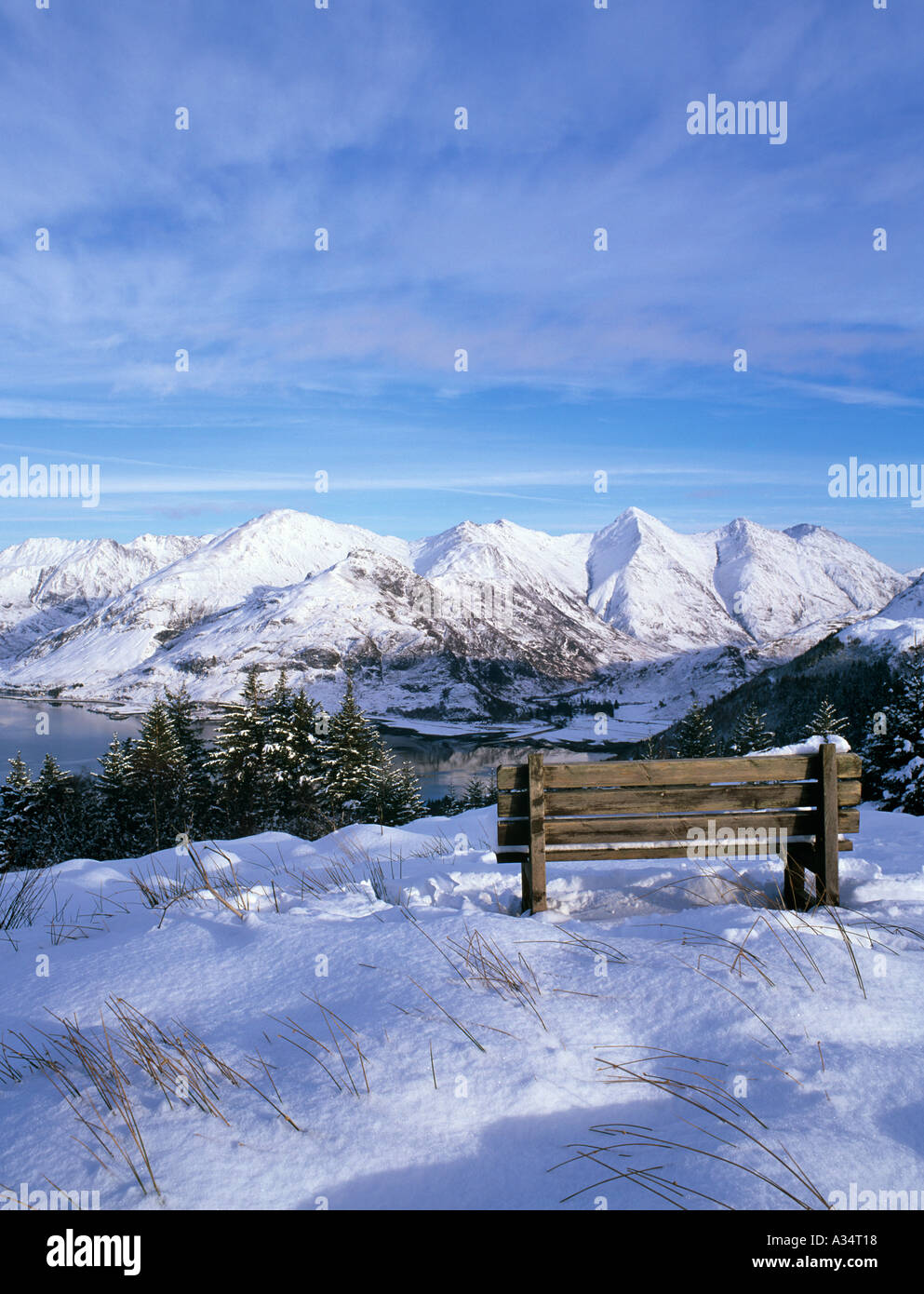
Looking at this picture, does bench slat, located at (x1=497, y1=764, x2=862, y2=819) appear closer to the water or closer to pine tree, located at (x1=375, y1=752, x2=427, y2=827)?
pine tree, located at (x1=375, y1=752, x2=427, y2=827)

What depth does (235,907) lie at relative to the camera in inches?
221

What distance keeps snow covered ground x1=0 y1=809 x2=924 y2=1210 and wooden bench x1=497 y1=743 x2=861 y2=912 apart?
1.76 feet

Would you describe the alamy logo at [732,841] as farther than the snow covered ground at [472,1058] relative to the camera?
Yes

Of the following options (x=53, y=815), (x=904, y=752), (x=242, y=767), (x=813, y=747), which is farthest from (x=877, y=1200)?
(x=53, y=815)

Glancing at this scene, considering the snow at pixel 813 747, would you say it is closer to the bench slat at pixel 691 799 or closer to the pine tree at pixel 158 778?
the bench slat at pixel 691 799

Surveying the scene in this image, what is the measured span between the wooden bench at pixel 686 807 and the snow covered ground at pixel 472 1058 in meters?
0.54

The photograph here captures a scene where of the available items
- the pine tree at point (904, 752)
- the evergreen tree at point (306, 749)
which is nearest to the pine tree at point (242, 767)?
the evergreen tree at point (306, 749)

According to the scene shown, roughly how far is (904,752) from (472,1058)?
98.5ft

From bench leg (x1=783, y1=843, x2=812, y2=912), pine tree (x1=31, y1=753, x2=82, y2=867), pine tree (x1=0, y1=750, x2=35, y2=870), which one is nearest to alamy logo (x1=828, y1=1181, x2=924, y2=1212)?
bench leg (x1=783, y1=843, x2=812, y2=912)

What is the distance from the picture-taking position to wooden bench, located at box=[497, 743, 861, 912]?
5.56 metres

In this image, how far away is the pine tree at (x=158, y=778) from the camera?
121 ft
